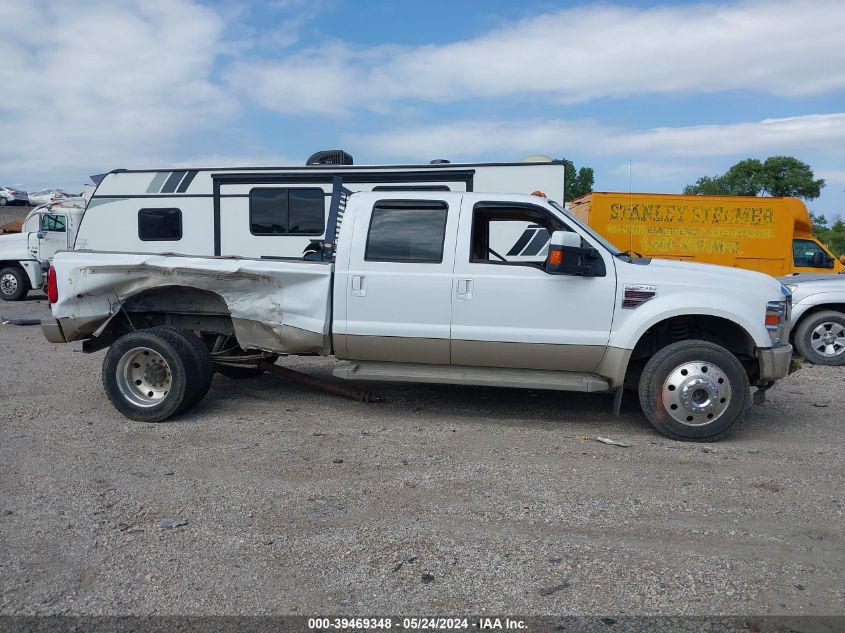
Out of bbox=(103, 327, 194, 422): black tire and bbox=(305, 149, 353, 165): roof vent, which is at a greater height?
bbox=(305, 149, 353, 165): roof vent

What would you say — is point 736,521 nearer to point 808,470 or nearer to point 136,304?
point 808,470

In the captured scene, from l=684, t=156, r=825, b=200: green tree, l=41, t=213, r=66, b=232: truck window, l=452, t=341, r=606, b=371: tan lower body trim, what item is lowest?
l=452, t=341, r=606, b=371: tan lower body trim

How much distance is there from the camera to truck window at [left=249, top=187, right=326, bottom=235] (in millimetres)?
11969

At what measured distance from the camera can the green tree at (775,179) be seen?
3806 centimetres

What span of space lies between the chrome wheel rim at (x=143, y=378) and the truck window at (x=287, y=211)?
231 inches

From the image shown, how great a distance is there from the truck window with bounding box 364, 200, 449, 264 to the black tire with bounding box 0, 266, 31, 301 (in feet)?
48.9

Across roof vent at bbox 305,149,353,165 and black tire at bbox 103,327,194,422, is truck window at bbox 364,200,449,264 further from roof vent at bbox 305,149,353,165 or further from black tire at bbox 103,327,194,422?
roof vent at bbox 305,149,353,165

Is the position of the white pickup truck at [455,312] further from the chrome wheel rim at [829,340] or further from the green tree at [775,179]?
the green tree at [775,179]

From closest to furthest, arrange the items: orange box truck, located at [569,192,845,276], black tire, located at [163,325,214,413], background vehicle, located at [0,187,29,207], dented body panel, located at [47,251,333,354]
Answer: dented body panel, located at [47,251,333,354] → black tire, located at [163,325,214,413] → orange box truck, located at [569,192,845,276] → background vehicle, located at [0,187,29,207]

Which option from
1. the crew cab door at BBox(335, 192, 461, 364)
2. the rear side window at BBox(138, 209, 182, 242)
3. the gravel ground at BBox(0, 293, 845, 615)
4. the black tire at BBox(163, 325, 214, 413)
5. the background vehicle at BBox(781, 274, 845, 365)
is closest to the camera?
the gravel ground at BBox(0, 293, 845, 615)

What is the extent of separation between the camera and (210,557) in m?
3.69

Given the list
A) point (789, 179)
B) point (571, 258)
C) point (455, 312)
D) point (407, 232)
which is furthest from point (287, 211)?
point (789, 179)

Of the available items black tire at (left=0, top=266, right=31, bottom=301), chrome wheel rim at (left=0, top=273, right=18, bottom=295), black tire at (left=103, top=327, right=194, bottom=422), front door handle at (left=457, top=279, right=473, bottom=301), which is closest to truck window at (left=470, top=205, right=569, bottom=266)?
front door handle at (left=457, top=279, right=473, bottom=301)

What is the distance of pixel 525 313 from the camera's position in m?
5.89
